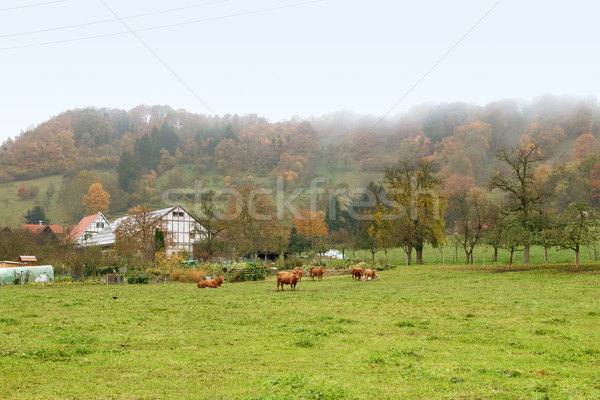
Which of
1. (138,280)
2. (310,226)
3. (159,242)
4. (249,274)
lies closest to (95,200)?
(310,226)

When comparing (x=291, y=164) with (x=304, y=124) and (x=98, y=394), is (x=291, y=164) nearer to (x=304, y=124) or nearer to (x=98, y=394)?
(x=304, y=124)

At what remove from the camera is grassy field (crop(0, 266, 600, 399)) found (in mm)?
6973

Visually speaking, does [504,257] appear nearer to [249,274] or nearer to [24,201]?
[249,274]

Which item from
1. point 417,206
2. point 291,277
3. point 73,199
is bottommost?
point 291,277

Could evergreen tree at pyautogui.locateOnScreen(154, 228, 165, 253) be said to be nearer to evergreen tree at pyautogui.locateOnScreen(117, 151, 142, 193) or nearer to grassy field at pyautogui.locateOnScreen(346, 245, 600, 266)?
grassy field at pyautogui.locateOnScreen(346, 245, 600, 266)

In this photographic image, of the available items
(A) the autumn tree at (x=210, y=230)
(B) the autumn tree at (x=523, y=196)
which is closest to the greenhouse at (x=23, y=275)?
(A) the autumn tree at (x=210, y=230)

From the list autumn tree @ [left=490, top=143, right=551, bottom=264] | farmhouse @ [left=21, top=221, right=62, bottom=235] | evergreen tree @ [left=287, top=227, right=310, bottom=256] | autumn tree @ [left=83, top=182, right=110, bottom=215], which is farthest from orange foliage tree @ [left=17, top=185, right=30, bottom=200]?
autumn tree @ [left=490, top=143, right=551, bottom=264]

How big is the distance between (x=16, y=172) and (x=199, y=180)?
57242mm

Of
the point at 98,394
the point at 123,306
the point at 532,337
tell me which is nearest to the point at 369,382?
the point at 98,394

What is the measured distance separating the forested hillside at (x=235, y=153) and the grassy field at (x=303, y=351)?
9856 centimetres

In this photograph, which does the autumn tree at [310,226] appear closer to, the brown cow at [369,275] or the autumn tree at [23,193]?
the brown cow at [369,275]

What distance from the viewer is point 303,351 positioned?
9.53 metres

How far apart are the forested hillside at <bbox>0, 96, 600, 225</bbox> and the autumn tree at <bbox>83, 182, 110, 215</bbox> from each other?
53cm

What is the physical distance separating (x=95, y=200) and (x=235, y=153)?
44.4 meters
